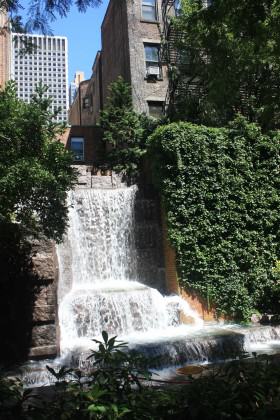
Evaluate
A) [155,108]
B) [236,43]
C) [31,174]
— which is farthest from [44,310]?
[155,108]

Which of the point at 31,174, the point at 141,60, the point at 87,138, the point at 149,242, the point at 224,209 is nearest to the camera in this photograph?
the point at 31,174

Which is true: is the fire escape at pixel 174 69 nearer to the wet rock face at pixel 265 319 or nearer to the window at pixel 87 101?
the window at pixel 87 101

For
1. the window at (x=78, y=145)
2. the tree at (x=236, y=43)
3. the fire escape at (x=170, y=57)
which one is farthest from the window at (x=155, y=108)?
the tree at (x=236, y=43)

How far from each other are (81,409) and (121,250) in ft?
46.7

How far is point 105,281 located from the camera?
1602 centimetres

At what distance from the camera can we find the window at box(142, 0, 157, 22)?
88.4 feet

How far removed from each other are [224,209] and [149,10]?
16.6m

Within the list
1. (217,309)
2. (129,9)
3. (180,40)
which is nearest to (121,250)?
(217,309)

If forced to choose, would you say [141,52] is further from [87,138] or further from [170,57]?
[87,138]

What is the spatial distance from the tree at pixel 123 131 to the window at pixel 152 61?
276 cm

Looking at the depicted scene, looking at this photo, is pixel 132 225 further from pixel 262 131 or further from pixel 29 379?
pixel 29 379

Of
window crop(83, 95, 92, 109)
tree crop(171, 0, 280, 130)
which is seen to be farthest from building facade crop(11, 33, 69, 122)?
window crop(83, 95, 92, 109)

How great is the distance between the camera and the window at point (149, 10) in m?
26.9

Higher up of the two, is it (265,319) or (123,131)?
(123,131)
